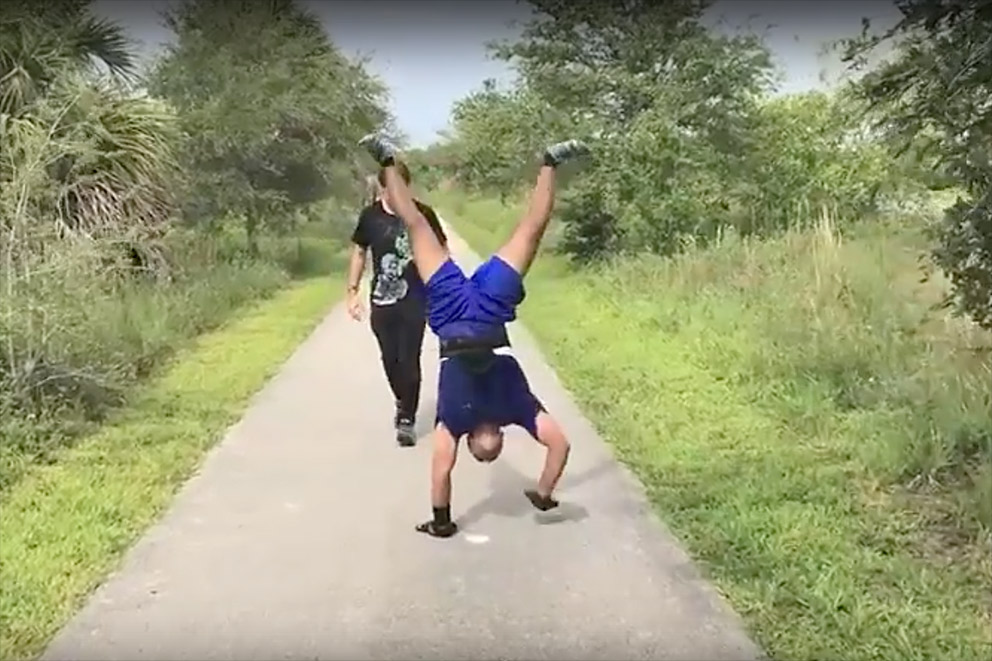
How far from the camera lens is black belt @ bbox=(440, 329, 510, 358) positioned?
16.2ft

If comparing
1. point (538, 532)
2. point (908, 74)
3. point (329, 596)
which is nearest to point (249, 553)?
point (329, 596)

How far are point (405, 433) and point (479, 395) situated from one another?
2.12 m

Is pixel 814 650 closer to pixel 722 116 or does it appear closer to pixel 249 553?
pixel 249 553

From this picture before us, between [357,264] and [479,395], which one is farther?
[357,264]

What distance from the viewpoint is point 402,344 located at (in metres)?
7.09

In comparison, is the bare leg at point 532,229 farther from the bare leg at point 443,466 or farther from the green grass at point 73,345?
the green grass at point 73,345

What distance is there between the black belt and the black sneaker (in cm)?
217

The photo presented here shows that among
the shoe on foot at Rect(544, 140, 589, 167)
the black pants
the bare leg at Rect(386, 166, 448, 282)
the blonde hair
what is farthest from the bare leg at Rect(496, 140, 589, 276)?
the blonde hair

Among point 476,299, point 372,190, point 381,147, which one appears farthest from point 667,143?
point 476,299

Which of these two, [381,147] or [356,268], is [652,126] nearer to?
[356,268]

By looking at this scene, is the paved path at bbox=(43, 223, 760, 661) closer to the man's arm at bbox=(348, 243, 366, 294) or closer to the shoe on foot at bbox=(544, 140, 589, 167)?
the man's arm at bbox=(348, 243, 366, 294)

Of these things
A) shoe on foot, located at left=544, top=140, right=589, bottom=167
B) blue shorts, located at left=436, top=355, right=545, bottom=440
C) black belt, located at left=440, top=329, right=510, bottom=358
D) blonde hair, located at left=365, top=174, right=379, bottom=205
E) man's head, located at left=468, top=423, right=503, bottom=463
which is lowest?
man's head, located at left=468, top=423, right=503, bottom=463

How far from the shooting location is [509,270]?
16.1ft

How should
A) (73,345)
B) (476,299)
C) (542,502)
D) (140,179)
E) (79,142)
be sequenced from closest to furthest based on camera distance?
(476,299)
(542,502)
(73,345)
(79,142)
(140,179)
